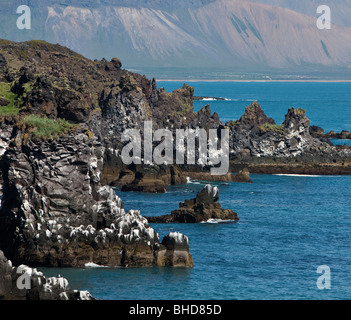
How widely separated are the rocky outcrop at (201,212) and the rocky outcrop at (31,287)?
119 feet


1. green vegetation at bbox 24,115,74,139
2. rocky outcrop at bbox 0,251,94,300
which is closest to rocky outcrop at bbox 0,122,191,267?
green vegetation at bbox 24,115,74,139

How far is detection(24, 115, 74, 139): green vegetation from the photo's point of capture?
65312 millimetres

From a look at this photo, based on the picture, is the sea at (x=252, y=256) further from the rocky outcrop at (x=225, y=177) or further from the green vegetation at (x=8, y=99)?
the green vegetation at (x=8, y=99)

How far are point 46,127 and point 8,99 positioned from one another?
61.3 ft

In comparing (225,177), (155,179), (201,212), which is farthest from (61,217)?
(225,177)

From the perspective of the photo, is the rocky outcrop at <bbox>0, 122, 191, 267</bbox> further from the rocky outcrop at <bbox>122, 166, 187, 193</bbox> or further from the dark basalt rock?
the rocky outcrop at <bbox>122, 166, 187, 193</bbox>

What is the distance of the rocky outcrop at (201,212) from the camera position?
8725cm

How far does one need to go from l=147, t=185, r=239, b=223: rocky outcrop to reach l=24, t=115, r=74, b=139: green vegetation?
2220cm

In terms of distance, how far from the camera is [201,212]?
8794 centimetres

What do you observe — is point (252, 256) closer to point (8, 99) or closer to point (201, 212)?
point (201, 212)

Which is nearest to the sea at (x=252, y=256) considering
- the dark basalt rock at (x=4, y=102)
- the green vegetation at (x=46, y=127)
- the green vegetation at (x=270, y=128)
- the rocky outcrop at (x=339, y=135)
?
the green vegetation at (x=46, y=127)

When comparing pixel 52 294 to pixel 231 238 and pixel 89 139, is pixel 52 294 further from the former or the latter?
pixel 231 238

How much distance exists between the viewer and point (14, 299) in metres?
50.1
